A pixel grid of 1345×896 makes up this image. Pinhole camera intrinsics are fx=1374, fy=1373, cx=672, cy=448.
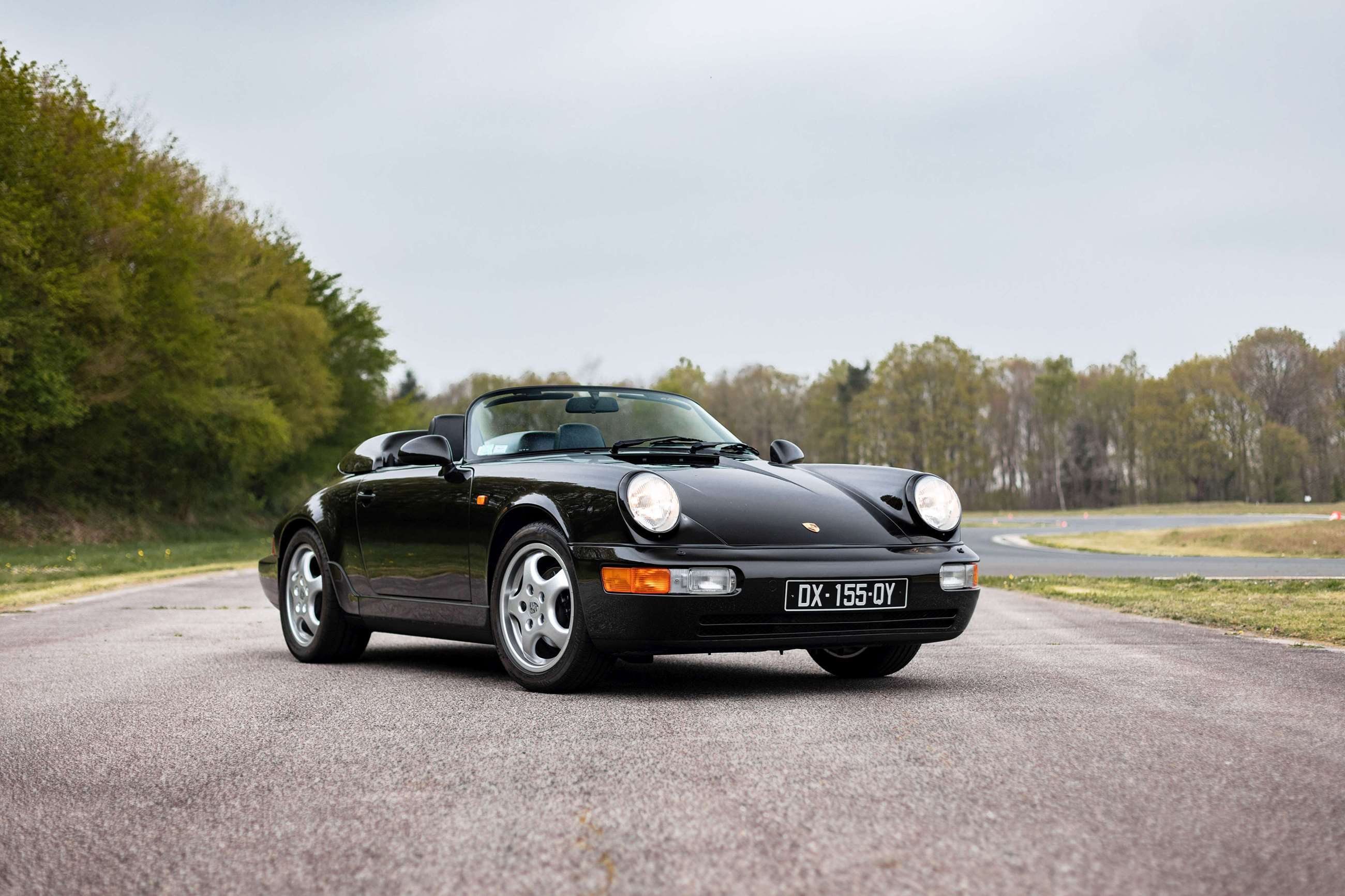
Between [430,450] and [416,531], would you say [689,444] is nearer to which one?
[430,450]

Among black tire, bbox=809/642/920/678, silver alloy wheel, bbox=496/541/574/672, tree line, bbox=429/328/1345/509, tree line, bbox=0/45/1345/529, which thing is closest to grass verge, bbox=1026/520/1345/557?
tree line, bbox=0/45/1345/529

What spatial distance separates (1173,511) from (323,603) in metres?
81.1

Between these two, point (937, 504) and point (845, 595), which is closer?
point (845, 595)

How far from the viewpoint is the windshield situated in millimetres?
Result: 6863

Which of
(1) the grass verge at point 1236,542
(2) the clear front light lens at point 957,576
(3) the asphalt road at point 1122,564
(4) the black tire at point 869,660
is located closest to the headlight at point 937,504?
(2) the clear front light lens at point 957,576

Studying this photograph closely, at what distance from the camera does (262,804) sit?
3752 mm

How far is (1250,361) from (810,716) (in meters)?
90.5

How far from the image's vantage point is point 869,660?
6.60 m

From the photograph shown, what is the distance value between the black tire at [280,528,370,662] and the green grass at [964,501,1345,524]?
201 ft

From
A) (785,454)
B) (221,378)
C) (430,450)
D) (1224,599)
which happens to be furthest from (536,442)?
(221,378)

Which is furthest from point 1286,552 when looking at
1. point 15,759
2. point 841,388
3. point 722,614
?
point 841,388

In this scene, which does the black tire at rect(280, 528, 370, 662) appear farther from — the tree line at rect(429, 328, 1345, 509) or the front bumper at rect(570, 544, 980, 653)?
the tree line at rect(429, 328, 1345, 509)

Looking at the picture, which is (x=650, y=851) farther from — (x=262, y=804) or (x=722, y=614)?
(x=722, y=614)

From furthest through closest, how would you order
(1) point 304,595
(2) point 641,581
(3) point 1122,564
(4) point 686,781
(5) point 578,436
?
(3) point 1122,564 < (1) point 304,595 < (5) point 578,436 < (2) point 641,581 < (4) point 686,781
